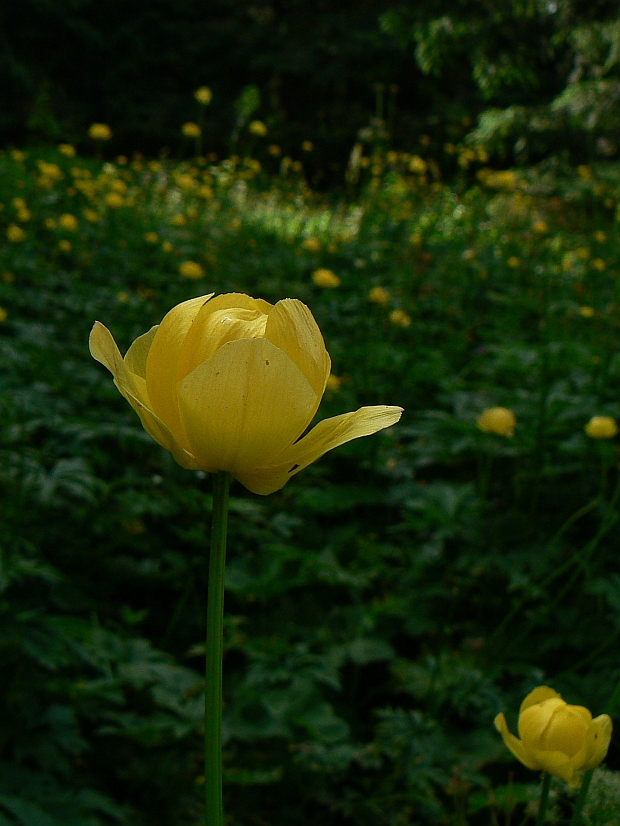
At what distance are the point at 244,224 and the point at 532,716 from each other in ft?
17.2

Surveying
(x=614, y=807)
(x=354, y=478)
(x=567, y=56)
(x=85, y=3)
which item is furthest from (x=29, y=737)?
(x=85, y=3)

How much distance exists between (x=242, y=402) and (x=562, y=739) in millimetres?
364

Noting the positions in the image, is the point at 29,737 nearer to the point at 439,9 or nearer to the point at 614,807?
the point at 614,807

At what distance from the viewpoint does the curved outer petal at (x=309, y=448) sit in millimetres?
459

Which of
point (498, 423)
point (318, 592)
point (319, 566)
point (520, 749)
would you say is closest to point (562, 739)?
point (520, 749)

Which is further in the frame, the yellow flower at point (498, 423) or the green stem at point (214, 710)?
the yellow flower at point (498, 423)

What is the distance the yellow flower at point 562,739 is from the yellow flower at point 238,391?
0.83 feet

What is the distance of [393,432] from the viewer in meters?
2.54

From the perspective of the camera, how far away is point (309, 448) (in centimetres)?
47

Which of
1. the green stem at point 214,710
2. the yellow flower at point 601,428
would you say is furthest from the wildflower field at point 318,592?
the green stem at point 214,710

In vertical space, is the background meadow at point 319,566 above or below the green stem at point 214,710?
below

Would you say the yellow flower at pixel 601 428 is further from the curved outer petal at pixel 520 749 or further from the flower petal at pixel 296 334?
the flower petal at pixel 296 334

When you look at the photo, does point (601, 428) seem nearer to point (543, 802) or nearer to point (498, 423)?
point (498, 423)

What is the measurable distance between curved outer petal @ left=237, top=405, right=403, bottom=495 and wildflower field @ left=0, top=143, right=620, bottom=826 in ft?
1.18
